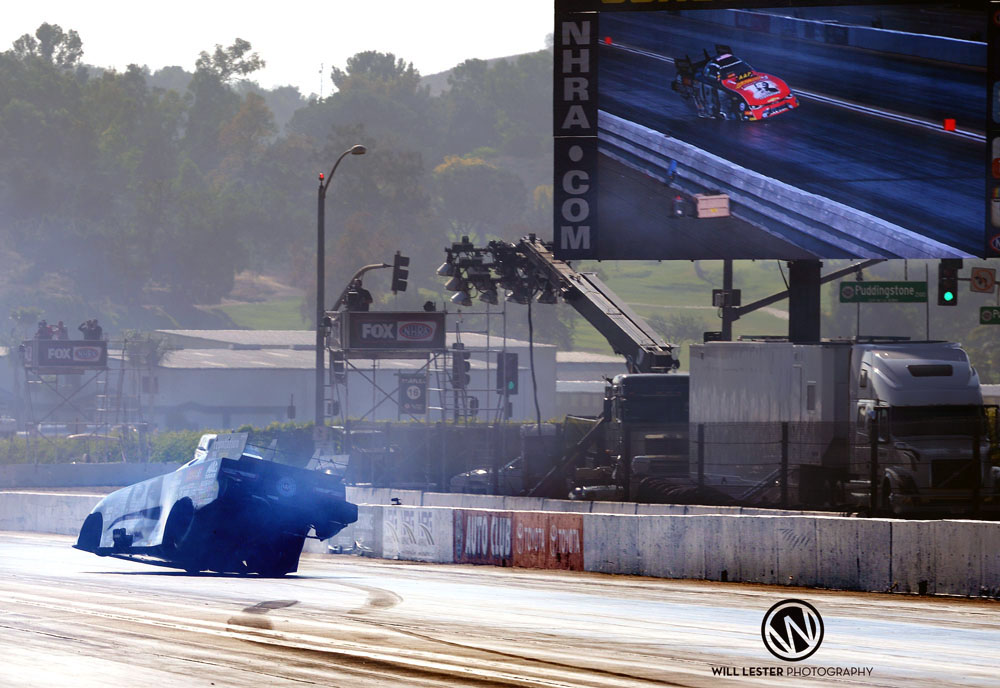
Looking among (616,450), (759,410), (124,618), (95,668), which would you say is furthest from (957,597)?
(616,450)

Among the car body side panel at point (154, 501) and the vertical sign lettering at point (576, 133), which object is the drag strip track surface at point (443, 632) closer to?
the car body side panel at point (154, 501)

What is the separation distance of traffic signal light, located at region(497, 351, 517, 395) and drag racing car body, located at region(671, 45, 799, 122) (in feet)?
64.5

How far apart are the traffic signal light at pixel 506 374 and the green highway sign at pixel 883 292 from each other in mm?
13171

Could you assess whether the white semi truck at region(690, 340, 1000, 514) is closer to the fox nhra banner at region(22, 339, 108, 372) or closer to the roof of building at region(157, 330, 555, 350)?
the fox nhra banner at region(22, 339, 108, 372)

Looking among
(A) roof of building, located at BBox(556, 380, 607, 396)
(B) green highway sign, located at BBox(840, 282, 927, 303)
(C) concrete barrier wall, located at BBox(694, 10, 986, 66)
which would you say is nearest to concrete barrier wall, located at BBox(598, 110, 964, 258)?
(C) concrete barrier wall, located at BBox(694, 10, 986, 66)

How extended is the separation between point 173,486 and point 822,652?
34.5 ft

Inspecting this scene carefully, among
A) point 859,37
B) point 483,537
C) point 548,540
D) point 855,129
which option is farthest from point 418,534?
point 859,37

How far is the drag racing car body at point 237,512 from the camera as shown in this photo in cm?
1917

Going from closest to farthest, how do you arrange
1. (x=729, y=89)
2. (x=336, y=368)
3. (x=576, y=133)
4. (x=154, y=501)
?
(x=154, y=501) → (x=729, y=89) → (x=576, y=133) → (x=336, y=368)

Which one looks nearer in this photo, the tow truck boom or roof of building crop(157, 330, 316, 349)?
the tow truck boom

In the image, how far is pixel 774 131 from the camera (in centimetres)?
2845

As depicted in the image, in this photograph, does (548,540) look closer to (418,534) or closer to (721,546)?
(721,546)

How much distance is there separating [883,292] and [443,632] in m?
26.9

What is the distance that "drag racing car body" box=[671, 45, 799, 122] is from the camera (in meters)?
28.5
